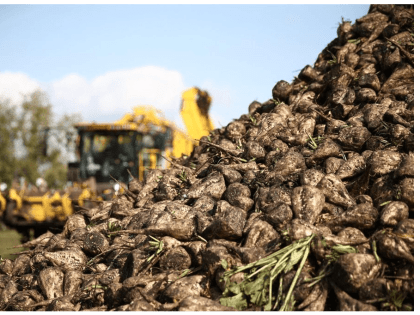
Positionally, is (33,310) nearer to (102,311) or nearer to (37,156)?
(102,311)

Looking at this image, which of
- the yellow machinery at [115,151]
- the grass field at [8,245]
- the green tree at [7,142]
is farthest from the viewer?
the green tree at [7,142]

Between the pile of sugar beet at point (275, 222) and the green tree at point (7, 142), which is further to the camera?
the green tree at point (7, 142)

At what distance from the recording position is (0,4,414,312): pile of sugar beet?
3.34 meters

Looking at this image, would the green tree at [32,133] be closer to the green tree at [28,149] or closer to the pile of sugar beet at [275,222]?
the green tree at [28,149]

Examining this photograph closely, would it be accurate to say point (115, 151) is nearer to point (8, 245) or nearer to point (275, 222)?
point (8, 245)

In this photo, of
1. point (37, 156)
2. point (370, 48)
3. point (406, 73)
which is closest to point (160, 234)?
point (406, 73)

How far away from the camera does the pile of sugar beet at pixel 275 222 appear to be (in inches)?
131

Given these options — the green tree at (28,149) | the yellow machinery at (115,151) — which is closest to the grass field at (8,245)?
the yellow machinery at (115,151)

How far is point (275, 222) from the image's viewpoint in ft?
12.3

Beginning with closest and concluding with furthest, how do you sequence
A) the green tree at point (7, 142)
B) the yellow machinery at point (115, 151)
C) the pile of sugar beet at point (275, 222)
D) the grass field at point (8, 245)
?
the pile of sugar beet at point (275, 222), the grass field at point (8, 245), the yellow machinery at point (115, 151), the green tree at point (7, 142)

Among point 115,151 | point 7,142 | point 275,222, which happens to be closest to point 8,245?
point 115,151

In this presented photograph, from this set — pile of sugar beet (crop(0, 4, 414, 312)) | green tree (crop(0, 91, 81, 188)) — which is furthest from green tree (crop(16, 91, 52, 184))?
pile of sugar beet (crop(0, 4, 414, 312))

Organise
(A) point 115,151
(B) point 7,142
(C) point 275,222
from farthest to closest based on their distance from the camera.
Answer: (B) point 7,142, (A) point 115,151, (C) point 275,222

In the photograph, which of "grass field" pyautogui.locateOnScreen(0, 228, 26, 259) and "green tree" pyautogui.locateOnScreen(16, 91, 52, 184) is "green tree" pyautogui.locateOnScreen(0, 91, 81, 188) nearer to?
"green tree" pyautogui.locateOnScreen(16, 91, 52, 184)
